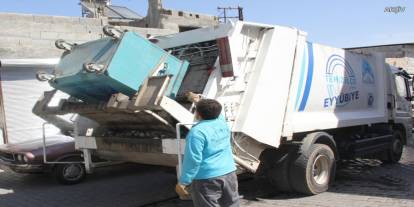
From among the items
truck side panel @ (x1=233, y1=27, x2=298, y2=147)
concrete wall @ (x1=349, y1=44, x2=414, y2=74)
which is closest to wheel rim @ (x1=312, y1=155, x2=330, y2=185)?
truck side panel @ (x1=233, y1=27, x2=298, y2=147)

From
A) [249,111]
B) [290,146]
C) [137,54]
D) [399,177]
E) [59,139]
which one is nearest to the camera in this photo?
[137,54]

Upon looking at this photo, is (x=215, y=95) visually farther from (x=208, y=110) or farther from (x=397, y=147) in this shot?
(x=397, y=147)

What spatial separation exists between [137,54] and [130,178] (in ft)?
14.3

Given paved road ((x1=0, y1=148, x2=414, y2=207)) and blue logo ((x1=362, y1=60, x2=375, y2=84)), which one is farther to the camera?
blue logo ((x1=362, y1=60, x2=375, y2=84))

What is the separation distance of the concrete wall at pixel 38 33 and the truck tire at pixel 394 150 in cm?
742

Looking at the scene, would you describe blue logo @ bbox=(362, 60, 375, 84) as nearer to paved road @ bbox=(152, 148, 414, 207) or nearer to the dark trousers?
paved road @ bbox=(152, 148, 414, 207)

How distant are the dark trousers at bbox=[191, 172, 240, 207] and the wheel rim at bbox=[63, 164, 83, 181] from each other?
5.00 meters

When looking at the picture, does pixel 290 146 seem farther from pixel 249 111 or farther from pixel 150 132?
pixel 150 132

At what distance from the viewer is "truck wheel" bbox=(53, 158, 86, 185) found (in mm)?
8945

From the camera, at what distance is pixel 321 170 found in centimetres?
754

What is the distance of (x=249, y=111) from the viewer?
6234 mm

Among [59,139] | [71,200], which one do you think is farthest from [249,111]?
[59,139]

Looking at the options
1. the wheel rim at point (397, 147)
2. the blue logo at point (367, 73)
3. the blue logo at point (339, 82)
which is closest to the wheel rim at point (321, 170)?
the blue logo at point (339, 82)

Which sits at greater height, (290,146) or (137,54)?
(137,54)
